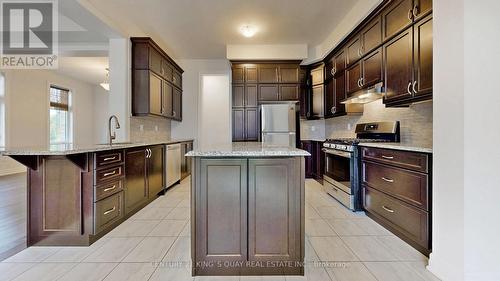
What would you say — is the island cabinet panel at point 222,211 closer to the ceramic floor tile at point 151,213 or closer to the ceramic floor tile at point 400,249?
the ceramic floor tile at point 400,249

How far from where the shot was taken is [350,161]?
10.9 ft

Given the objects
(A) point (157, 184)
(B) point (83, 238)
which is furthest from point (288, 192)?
(A) point (157, 184)

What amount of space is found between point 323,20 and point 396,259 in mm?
3523

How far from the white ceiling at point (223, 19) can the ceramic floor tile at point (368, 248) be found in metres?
3.02

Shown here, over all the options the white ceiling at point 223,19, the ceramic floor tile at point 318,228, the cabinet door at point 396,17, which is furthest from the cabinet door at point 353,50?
the ceramic floor tile at point 318,228

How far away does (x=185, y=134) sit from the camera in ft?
20.3

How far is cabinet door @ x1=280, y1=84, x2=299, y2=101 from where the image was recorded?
213 inches

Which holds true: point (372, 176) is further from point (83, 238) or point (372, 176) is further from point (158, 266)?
point (83, 238)

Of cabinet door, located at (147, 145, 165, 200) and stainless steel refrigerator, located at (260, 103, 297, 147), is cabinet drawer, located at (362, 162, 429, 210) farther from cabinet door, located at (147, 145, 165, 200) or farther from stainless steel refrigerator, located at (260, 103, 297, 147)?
cabinet door, located at (147, 145, 165, 200)

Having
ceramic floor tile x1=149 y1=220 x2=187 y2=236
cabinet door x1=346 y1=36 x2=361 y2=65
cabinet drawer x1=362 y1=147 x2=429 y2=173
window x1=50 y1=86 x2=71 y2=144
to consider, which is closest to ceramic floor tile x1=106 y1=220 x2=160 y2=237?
ceramic floor tile x1=149 y1=220 x2=187 y2=236

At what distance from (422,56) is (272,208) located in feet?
6.66

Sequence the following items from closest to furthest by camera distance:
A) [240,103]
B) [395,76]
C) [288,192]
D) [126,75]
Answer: [288,192] → [395,76] → [126,75] → [240,103]

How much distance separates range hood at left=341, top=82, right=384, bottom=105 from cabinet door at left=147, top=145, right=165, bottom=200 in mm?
3064

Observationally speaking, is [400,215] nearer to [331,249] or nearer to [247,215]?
[331,249]
